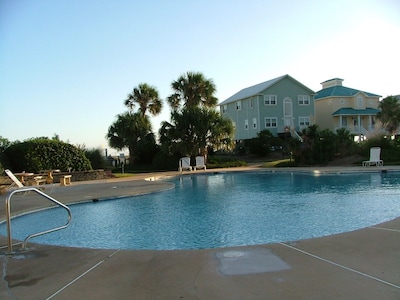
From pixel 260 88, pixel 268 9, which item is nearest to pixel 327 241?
pixel 268 9

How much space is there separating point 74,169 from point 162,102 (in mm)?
17065

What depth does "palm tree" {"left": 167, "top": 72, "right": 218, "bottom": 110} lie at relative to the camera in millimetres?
33188

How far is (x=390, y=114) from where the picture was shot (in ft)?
127

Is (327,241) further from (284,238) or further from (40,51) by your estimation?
(40,51)

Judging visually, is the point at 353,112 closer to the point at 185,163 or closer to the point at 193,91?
the point at 193,91

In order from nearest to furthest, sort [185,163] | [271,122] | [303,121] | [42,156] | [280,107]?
[42,156], [185,163], [271,122], [280,107], [303,121]

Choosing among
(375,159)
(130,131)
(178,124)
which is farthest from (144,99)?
(375,159)

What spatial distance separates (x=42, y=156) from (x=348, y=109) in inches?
1323

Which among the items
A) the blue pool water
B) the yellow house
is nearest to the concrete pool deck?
the blue pool water

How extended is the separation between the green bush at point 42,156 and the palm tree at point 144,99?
15184mm

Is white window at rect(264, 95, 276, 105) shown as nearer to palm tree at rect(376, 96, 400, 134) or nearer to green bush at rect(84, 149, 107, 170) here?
palm tree at rect(376, 96, 400, 134)

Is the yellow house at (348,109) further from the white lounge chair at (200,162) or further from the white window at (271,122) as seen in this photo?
the white lounge chair at (200,162)

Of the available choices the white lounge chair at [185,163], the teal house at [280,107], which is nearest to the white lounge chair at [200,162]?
the white lounge chair at [185,163]

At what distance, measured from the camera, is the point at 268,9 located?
1152 cm
